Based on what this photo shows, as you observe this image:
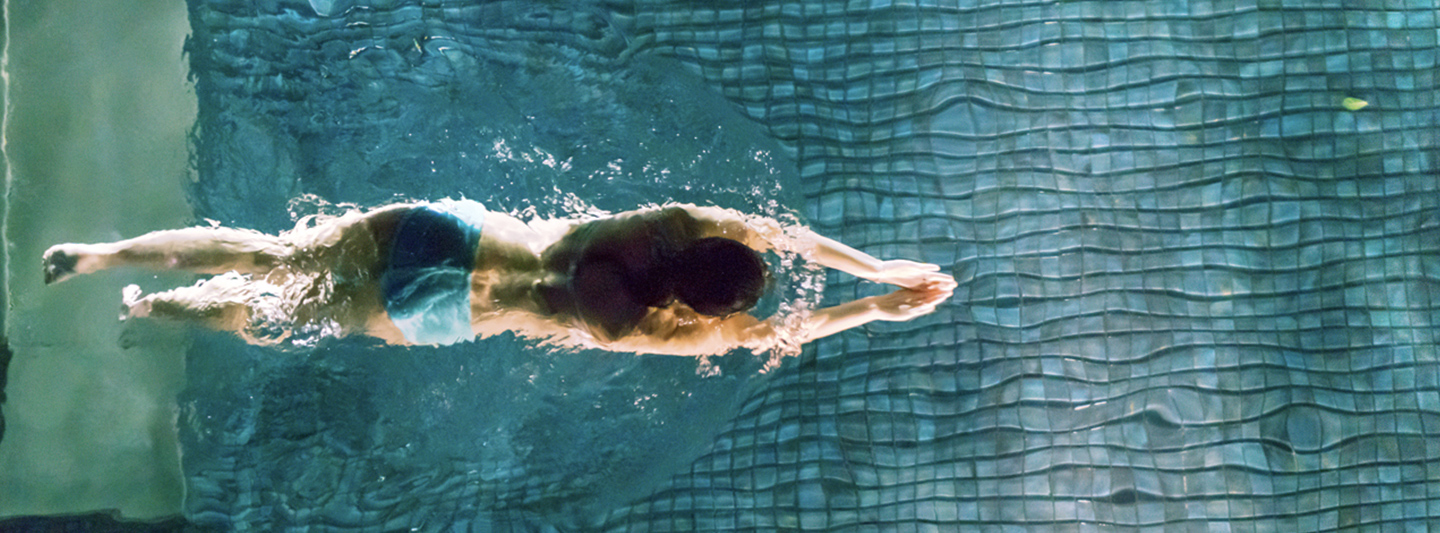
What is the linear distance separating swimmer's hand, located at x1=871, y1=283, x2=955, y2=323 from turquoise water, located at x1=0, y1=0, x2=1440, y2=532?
25 cm

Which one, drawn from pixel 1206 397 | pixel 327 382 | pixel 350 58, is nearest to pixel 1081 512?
pixel 1206 397

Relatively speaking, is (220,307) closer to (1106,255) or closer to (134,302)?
(134,302)

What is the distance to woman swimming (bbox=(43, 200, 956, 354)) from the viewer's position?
1.00 metres

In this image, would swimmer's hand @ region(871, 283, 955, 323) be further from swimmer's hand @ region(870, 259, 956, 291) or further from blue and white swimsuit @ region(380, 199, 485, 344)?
blue and white swimsuit @ region(380, 199, 485, 344)

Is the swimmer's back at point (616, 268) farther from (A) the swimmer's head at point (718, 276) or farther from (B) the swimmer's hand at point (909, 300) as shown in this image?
(B) the swimmer's hand at point (909, 300)

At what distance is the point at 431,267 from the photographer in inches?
41.1

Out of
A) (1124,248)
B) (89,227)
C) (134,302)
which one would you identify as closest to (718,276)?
(1124,248)

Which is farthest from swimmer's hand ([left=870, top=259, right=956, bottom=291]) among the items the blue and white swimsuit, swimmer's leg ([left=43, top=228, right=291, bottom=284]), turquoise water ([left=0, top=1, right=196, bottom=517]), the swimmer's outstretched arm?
turquoise water ([left=0, top=1, right=196, bottom=517])

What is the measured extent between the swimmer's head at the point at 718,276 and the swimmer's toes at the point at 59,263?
1.08 m

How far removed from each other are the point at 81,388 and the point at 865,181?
1614 mm

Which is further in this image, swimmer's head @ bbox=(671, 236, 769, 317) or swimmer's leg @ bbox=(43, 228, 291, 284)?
swimmer's leg @ bbox=(43, 228, 291, 284)

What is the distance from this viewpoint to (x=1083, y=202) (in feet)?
5.07

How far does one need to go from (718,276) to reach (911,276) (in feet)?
1.61

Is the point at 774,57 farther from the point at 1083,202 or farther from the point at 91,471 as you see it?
the point at 91,471
